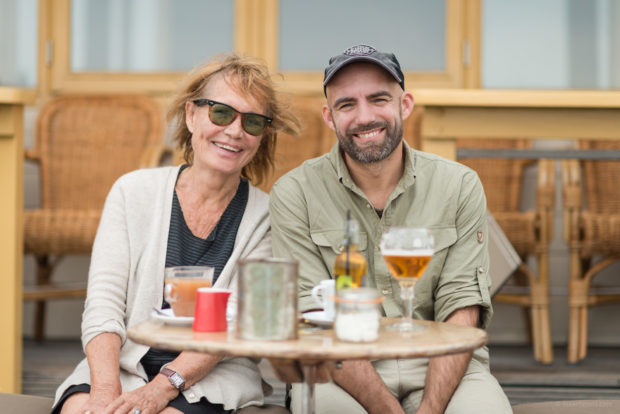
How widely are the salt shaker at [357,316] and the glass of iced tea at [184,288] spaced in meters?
0.39

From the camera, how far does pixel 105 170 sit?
171 inches

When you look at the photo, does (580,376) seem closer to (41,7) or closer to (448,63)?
(448,63)

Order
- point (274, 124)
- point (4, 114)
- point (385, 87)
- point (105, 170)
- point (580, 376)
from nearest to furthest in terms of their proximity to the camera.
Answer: point (385, 87) < point (274, 124) < point (4, 114) < point (580, 376) < point (105, 170)

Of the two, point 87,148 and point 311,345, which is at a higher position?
point 87,148

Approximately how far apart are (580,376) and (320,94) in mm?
2129

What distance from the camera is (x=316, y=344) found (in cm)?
152

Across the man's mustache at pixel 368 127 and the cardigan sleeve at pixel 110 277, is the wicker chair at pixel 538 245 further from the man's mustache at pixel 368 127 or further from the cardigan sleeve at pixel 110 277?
the cardigan sleeve at pixel 110 277

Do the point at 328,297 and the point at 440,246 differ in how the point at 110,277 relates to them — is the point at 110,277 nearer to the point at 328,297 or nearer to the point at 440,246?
the point at 328,297

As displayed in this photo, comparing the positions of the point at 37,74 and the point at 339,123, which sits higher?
the point at 37,74

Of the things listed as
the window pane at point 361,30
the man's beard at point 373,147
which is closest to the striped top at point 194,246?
the man's beard at point 373,147

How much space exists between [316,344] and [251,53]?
3.43m

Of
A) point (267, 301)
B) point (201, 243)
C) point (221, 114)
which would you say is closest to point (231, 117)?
point (221, 114)

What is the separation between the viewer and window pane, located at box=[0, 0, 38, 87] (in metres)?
4.83

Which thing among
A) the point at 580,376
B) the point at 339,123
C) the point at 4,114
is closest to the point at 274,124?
the point at 339,123
